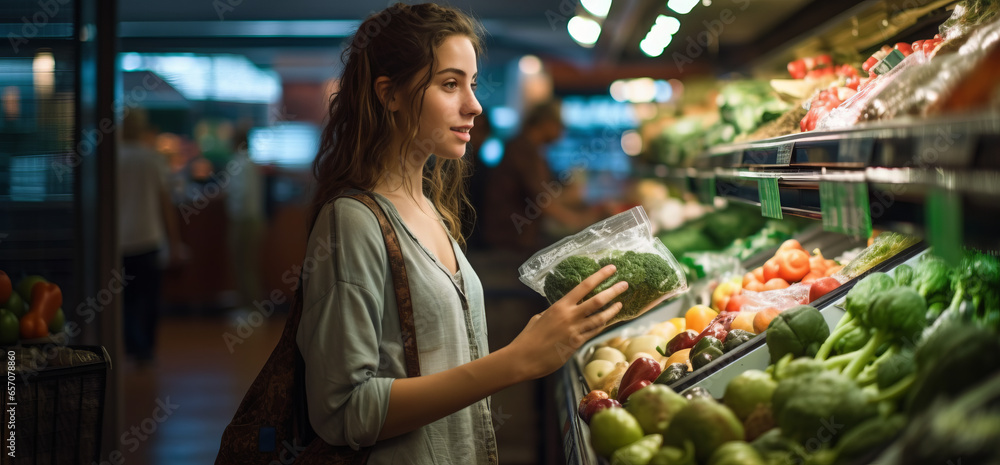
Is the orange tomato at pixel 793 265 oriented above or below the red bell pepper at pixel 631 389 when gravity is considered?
above

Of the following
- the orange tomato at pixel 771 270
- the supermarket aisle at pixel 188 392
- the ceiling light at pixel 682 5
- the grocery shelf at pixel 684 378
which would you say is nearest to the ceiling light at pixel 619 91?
the supermarket aisle at pixel 188 392

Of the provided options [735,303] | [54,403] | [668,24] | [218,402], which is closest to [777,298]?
[735,303]

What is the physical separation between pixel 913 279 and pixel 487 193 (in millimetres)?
3961

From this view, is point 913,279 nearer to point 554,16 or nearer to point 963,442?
point 963,442

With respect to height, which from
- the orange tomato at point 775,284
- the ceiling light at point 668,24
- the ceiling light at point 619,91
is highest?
the ceiling light at point 619,91

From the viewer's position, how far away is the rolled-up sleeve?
4.64 ft

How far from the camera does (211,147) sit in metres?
9.54

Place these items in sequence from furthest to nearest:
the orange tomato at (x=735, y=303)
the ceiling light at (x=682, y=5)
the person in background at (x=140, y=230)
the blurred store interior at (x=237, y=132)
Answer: the person in background at (x=140, y=230)
the ceiling light at (x=682, y=5)
the blurred store interior at (x=237, y=132)
the orange tomato at (x=735, y=303)

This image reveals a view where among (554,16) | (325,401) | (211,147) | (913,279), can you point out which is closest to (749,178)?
(913,279)

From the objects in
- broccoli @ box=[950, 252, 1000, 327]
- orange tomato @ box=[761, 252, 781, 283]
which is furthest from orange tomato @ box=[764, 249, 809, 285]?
broccoli @ box=[950, 252, 1000, 327]

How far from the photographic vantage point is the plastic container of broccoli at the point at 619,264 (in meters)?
1.67

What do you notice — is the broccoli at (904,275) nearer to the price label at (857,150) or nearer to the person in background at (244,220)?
the price label at (857,150)

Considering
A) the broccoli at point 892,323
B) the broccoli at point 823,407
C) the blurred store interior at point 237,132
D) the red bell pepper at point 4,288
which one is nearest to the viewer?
the broccoli at point 823,407

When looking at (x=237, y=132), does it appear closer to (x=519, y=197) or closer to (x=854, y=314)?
(x=519, y=197)
